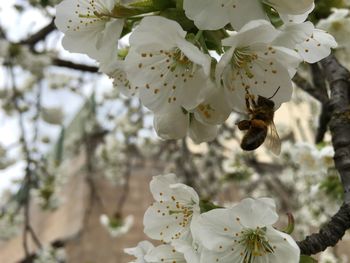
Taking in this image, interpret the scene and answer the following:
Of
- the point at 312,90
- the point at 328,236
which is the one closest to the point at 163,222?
the point at 328,236

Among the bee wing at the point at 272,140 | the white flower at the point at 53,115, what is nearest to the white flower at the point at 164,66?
the bee wing at the point at 272,140

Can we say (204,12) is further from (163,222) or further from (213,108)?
(163,222)

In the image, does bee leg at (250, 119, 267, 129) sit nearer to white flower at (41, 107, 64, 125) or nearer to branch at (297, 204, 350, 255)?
branch at (297, 204, 350, 255)

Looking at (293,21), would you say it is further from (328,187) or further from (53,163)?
(53,163)

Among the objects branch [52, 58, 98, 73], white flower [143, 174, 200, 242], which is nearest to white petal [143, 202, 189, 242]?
white flower [143, 174, 200, 242]

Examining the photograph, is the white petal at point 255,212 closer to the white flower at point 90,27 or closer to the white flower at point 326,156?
the white flower at point 90,27
